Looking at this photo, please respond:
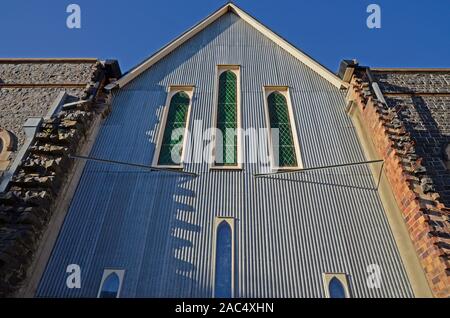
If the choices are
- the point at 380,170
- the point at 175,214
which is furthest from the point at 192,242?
the point at 380,170

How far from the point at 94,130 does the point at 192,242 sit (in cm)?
522

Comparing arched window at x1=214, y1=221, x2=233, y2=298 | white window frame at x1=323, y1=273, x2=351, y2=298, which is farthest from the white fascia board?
white window frame at x1=323, y1=273, x2=351, y2=298

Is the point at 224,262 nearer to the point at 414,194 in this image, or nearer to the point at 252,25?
the point at 414,194

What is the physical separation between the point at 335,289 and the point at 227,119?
614cm

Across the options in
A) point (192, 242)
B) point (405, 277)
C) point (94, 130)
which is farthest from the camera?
point (94, 130)

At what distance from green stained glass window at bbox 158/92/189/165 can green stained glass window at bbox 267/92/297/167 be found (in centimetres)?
301

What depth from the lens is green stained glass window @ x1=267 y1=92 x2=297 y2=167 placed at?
9297 mm

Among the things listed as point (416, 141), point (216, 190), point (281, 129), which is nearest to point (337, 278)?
point (216, 190)

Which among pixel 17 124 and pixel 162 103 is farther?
pixel 162 103

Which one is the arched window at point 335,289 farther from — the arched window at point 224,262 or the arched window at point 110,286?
the arched window at point 110,286

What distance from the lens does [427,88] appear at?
1124 cm

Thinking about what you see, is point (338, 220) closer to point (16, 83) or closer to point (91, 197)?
point (91, 197)
